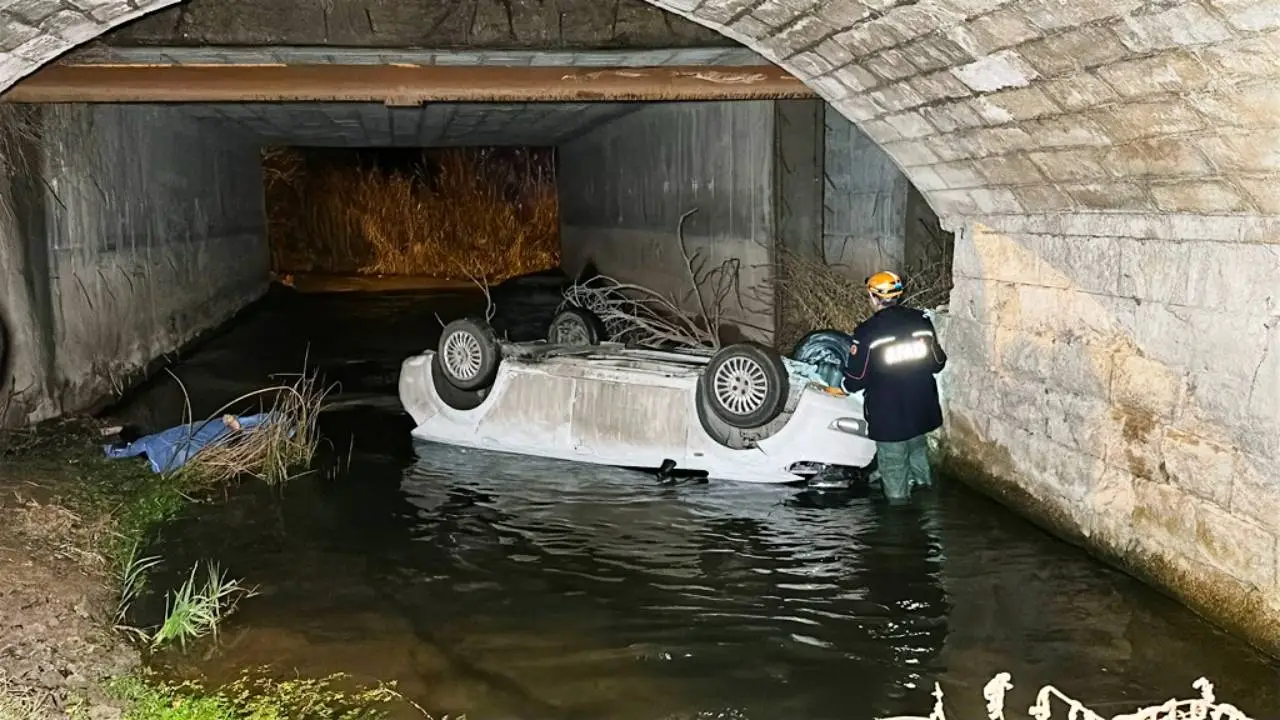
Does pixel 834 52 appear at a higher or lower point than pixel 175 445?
higher

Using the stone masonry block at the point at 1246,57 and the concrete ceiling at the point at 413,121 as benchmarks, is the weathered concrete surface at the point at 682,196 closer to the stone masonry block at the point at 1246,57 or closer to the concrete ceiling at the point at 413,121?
the concrete ceiling at the point at 413,121

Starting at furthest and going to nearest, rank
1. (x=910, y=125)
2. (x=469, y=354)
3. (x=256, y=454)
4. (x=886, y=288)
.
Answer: (x=469, y=354) → (x=256, y=454) → (x=886, y=288) → (x=910, y=125)

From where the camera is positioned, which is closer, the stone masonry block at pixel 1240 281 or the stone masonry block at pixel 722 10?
the stone masonry block at pixel 1240 281

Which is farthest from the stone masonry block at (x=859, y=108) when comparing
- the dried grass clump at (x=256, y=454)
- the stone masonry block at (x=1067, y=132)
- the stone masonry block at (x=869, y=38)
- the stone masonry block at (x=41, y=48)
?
the stone masonry block at (x=41, y=48)

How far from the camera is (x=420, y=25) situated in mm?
7180

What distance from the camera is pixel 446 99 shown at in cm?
748

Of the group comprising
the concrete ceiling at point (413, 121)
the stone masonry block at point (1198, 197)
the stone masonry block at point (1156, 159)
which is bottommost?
the stone masonry block at point (1198, 197)

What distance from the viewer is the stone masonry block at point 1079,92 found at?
15.1 ft

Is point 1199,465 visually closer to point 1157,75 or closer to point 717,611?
point 1157,75

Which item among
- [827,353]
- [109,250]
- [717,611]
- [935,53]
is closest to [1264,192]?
[935,53]

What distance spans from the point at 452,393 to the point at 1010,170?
16.8ft

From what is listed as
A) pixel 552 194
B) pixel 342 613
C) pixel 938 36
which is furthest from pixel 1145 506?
pixel 552 194

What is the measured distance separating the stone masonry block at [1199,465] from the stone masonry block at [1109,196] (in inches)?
48.2

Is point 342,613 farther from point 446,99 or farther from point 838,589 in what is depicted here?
point 446,99
